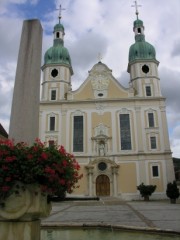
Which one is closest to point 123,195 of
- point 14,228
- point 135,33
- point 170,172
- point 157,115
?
point 170,172

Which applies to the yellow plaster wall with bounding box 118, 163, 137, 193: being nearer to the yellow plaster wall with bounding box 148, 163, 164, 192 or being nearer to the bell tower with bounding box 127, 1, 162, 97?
the yellow plaster wall with bounding box 148, 163, 164, 192

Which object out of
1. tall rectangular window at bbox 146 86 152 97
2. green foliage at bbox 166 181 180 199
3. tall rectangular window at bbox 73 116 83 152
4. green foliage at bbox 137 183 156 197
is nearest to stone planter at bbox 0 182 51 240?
green foliage at bbox 166 181 180 199

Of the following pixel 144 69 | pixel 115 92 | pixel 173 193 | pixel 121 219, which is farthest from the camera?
pixel 144 69

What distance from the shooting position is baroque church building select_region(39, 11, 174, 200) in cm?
3012

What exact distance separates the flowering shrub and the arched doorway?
26.4 meters

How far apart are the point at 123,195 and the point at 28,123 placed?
85.0 ft

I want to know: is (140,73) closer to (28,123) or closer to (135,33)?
(135,33)

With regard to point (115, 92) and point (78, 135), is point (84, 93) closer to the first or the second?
point (115, 92)

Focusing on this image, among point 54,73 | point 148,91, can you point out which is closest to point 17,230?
point 148,91

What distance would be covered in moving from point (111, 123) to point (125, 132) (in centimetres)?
209

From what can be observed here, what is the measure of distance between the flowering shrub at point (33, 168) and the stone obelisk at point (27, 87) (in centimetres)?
90

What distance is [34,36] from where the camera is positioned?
6.32m

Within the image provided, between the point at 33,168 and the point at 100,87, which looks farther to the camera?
the point at 100,87

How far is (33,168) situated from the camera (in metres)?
4.14
